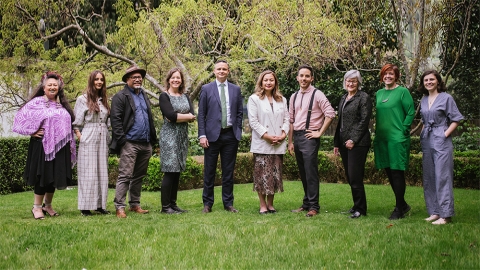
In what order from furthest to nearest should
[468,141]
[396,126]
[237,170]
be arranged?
[468,141]
[237,170]
[396,126]

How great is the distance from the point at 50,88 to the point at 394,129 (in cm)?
447

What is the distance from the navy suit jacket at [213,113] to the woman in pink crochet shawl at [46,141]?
1.78 meters

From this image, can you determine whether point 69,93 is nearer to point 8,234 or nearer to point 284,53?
point 284,53

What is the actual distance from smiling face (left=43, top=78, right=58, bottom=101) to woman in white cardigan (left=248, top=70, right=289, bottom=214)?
2.59 metres

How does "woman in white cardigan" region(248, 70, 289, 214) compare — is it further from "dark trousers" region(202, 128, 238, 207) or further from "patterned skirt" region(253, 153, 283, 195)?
"dark trousers" region(202, 128, 238, 207)

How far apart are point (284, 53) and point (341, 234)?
561 centimetres

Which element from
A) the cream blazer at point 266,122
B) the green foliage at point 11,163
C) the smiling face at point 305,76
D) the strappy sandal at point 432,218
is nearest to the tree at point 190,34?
the green foliage at point 11,163

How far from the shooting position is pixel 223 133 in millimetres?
6945

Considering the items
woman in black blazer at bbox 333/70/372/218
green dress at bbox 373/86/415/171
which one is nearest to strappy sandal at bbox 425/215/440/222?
green dress at bbox 373/86/415/171

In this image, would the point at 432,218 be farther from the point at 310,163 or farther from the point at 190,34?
the point at 190,34

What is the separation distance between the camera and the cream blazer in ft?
22.1

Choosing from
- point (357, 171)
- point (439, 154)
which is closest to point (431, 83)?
point (439, 154)

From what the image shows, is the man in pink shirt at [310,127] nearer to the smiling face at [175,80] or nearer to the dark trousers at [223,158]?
the dark trousers at [223,158]

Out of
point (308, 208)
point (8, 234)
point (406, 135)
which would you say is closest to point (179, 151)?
point (308, 208)
